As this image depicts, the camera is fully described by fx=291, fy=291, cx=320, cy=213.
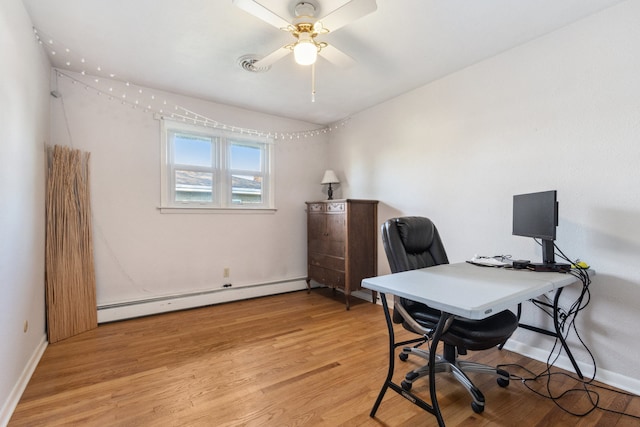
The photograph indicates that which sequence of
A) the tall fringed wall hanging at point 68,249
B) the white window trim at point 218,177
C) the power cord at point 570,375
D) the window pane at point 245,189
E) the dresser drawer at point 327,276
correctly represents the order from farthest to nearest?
the window pane at point 245,189
the dresser drawer at point 327,276
the white window trim at point 218,177
the tall fringed wall hanging at point 68,249
the power cord at point 570,375

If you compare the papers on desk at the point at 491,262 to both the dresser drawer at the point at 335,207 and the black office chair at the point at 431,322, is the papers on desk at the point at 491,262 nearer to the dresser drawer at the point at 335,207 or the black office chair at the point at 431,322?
the black office chair at the point at 431,322

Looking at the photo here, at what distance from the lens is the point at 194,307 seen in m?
3.43

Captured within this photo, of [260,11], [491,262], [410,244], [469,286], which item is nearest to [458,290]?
[469,286]

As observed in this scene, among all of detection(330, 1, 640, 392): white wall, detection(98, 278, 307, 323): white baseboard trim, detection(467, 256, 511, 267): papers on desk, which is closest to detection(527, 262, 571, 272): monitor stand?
detection(467, 256, 511, 267): papers on desk

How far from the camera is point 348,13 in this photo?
166 cm

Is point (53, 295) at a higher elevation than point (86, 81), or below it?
below

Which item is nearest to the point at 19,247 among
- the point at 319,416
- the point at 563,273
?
the point at 319,416

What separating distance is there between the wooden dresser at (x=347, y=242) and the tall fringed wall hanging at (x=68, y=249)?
2460mm

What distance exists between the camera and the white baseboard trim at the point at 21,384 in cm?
155

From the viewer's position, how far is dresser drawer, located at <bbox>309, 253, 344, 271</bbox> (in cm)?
353

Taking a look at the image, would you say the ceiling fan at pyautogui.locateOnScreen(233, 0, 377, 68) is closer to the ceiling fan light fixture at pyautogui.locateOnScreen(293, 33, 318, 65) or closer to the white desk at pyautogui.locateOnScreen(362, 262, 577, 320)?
the ceiling fan light fixture at pyautogui.locateOnScreen(293, 33, 318, 65)

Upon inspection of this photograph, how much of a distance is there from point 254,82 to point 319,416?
9.66 feet

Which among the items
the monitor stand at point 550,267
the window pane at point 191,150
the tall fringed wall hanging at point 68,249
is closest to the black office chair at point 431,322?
the monitor stand at point 550,267

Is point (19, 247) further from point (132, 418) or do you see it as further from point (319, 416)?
point (319, 416)
